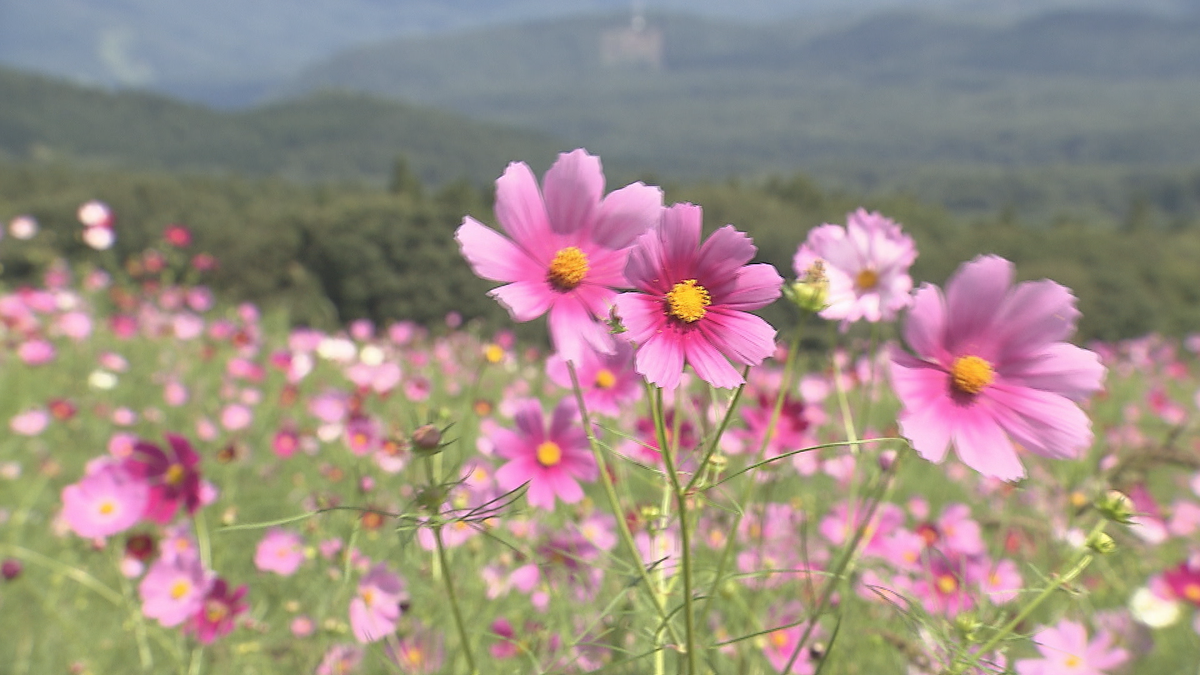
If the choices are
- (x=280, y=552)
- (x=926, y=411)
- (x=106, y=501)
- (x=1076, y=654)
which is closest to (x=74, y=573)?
(x=106, y=501)

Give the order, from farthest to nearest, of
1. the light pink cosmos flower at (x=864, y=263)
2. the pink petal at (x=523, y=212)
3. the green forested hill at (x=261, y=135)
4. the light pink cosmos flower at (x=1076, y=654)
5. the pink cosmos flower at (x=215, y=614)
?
the green forested hill at (x=261, y=135), the pink cosmos flower at (x=215, y=614), the light pink cosmos flower at (x=1076, y=654), the light pink cosmos flower at (x=864, y=263), the pink petal at (x=523, y=212)

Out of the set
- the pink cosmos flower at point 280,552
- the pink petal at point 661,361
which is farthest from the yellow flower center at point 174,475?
the pink petal at point 661,361

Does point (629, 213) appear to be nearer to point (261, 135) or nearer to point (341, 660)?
point (341, 660)

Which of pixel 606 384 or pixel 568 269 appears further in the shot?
pixel 606 384

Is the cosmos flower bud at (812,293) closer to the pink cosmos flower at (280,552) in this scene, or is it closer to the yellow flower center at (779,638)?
the yellow flower center at (779,638)

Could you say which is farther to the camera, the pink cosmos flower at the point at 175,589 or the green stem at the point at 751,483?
the pink cosmos flower at the point at 175,589

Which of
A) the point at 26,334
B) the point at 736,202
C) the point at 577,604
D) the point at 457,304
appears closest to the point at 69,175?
the point at 457,304

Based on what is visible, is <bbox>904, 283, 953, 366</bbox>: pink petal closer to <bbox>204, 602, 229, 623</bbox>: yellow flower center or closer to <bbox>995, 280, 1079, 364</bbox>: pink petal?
<bbox>995, 280, 1079, 364</bbox>: pink petal
